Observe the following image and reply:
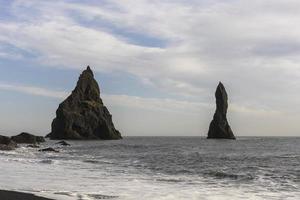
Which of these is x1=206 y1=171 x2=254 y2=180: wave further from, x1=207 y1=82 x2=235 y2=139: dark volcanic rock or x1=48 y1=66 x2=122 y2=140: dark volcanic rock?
x1=207 y1=82 x2=235 y2=139: dark volcanic rock

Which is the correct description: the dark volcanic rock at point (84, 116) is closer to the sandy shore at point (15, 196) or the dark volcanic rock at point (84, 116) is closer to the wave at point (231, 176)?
the wave at point (231, 176)

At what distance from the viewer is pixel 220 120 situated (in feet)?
543

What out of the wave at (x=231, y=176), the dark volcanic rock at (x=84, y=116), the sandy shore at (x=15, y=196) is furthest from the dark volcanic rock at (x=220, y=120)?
the sandy shore at (x=15, y=196)

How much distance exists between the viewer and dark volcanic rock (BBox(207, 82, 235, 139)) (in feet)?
537

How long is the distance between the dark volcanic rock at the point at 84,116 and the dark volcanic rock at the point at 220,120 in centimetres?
3445

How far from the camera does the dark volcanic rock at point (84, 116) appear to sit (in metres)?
144

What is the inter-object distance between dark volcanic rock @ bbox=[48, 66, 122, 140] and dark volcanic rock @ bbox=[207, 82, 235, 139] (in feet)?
113

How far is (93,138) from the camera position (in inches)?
5846

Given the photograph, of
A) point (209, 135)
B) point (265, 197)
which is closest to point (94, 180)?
point (265, 197)

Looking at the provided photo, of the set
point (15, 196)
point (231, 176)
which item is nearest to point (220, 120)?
point (231, 176)

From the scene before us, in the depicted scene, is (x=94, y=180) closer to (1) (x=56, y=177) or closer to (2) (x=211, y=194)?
(1) (x=56, y=177)

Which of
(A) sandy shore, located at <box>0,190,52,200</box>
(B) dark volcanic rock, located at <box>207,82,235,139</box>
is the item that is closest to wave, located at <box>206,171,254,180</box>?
(A) sandy shore, located at <box>0,190,52,200</box>

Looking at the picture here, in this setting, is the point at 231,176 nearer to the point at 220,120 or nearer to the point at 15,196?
the point at 15,196

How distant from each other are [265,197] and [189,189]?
3385mm
